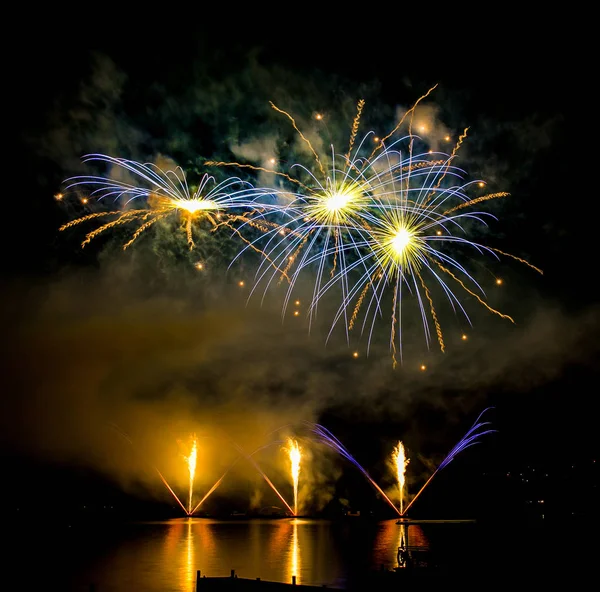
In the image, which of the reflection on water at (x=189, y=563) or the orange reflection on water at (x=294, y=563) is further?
the orange reflection on water at (x=294, y=563)

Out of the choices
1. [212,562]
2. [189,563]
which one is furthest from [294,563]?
[189,563]

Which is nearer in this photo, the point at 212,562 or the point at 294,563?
the point at 294,563

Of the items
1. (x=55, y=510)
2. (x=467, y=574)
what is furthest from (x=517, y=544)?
(x=55, y=510)

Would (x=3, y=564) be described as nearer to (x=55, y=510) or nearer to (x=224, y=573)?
(x=224, y=573)

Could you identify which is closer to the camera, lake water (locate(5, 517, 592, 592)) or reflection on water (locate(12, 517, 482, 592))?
lake water (locate(5, 517, 592, 592))

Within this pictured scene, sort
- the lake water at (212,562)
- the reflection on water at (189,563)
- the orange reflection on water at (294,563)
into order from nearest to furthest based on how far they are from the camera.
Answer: the lake water at (212,562)
the reflection on water at (189,563)
the orange reflection on water at (294,563)

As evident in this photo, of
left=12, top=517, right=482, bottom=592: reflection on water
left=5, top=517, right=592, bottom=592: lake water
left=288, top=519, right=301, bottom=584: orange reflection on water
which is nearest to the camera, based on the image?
left=5, top=517, right=592, bottom=592: lake water

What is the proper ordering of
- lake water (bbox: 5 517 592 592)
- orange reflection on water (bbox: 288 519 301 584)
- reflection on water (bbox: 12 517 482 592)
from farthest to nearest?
orange reflection on water (bbox: 288 519 301 584) → reflection on water (bbox: 12 517 482 592) → lake water (bbox: 5 517 592 592)

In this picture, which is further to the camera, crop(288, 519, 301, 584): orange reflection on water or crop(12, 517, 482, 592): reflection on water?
crop(288, 519, 301, 584): orange reflection on water

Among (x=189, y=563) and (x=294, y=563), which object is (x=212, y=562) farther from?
(x=294, y=563)

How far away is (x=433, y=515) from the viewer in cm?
14475

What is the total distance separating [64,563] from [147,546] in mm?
20568

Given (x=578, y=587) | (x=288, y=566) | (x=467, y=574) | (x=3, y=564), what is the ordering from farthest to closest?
(x=3, y=564), (x=288, y=566), (x=578, y=587), (x=467, y=574)

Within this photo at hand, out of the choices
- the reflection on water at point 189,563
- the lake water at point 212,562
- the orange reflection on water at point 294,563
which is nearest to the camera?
the lake water at point 212,562
